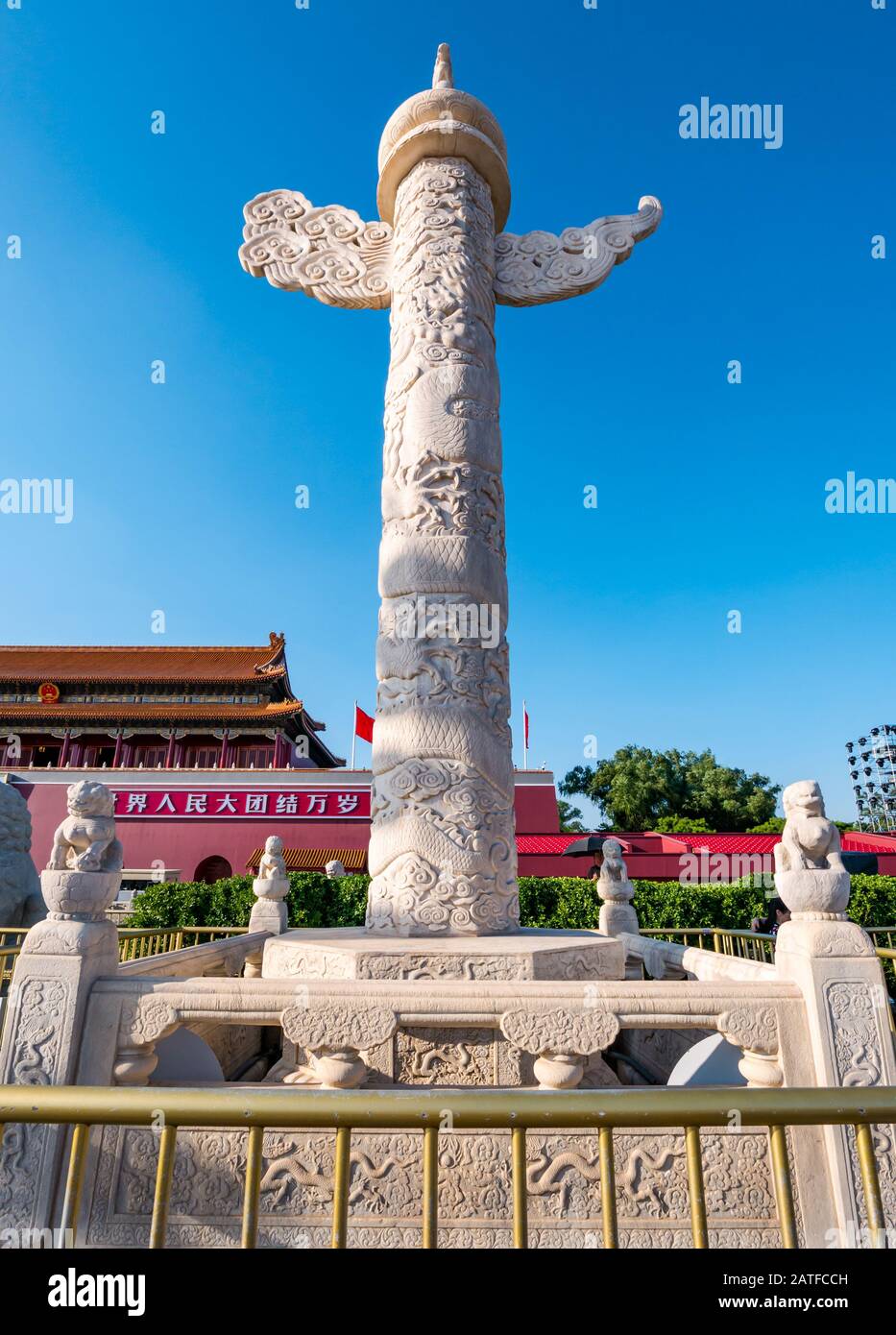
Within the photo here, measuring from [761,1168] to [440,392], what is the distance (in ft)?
13.8

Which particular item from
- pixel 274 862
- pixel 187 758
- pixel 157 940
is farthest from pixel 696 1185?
pixel 187 758

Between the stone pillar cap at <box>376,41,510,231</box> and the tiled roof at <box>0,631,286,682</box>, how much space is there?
18.3 meters

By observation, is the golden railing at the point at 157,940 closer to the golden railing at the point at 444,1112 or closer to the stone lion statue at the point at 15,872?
the stone lion statue at the point at 15,872

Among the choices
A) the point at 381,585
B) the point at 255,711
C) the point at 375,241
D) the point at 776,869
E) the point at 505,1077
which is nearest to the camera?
the point at 776,869

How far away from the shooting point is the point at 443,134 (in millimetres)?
4996

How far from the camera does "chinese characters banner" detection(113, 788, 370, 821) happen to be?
57.4 ft

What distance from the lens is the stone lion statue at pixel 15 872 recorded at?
6.85 meters

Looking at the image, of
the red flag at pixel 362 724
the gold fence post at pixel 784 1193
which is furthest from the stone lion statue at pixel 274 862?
the red flag at pixel 362 724

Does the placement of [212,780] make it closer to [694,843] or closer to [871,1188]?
[694,843]

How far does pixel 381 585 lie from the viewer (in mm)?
4445

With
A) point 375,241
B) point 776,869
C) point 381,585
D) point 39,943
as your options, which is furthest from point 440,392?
point 39,943
